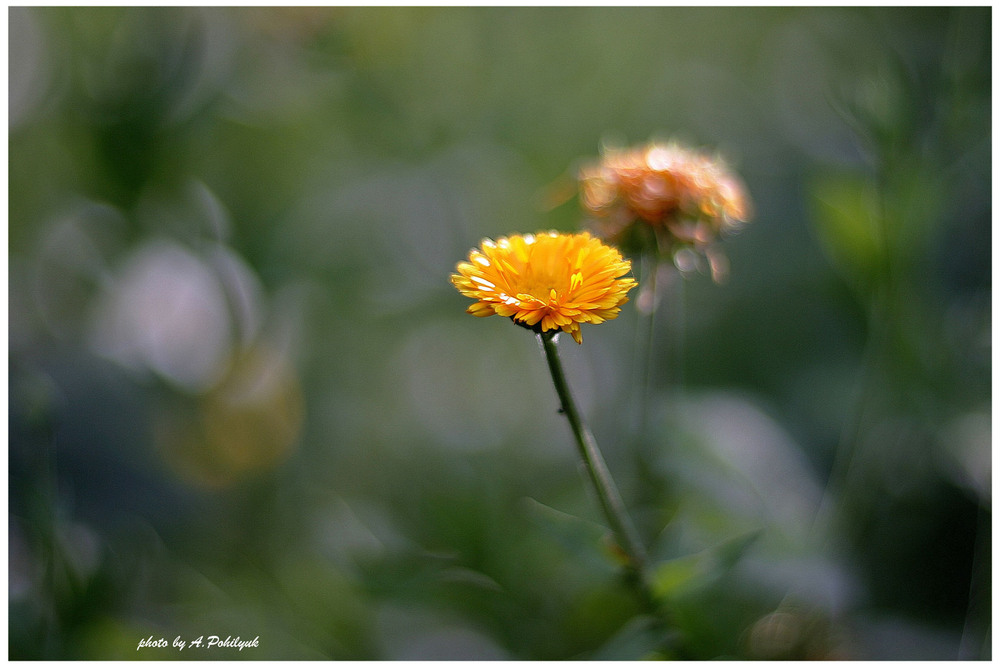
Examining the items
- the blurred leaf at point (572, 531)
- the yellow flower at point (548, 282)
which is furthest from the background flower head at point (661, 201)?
the blurred leaf at point (572, 531)

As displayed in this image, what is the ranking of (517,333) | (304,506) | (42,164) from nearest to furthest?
(304,506) < (42,164) < (517,333)

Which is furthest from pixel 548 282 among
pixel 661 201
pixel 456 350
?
pixel 456 350

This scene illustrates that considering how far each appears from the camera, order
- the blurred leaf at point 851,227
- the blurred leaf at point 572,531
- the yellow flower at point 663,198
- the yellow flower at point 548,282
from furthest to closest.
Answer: the blurred leaf at point 851,227 < the yellow flower at point 663,198 < the blurred leaf at point 572,531 < the yellow flower at point 548,282

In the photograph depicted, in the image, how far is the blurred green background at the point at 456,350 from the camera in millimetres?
1020

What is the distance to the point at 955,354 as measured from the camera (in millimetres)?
1168

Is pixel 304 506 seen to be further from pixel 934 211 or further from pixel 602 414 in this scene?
pixel 934 211

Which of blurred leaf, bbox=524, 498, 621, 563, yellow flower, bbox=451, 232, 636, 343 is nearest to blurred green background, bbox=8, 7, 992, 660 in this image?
blurred leaf, bbox=524, 498, 621, 563

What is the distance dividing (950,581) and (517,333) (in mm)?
909

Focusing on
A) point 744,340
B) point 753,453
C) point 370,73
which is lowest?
point 753,453

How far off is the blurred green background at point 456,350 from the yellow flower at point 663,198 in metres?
0.07

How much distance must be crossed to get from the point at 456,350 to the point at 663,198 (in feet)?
2.44

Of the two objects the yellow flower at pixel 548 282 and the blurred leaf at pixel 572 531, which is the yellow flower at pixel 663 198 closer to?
the yellow flower at pixel 548 282

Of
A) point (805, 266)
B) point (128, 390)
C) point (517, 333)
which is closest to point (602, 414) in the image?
point (517, 333)

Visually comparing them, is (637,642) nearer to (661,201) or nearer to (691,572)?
(691,572)
